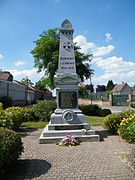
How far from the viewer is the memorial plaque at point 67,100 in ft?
25.1

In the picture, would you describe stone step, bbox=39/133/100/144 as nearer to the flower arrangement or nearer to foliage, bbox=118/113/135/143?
the flower arrangement

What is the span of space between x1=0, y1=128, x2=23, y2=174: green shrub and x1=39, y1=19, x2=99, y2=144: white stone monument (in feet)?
8.40

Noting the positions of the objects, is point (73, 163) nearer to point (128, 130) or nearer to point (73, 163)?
point (73, 163)

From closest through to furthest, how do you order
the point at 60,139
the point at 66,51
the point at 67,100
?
the point at 60,139 → the point at 67,100 → the point at 66,51

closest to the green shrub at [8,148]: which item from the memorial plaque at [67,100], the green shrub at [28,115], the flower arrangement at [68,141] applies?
the flower arrangement at [68,141]

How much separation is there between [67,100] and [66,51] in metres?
2.62

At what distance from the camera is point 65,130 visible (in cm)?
700

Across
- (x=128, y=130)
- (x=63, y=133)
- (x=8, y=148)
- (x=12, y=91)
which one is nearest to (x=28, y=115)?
(x=63, y=133)

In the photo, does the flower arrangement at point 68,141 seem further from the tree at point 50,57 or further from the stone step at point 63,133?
the tree at point 50,57

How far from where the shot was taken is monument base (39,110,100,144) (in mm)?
6489

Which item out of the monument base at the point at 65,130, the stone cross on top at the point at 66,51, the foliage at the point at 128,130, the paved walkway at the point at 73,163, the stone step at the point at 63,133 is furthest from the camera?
the stone cross on top at the point at 66,51

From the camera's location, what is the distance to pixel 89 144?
610cm

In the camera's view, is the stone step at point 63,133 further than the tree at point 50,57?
No

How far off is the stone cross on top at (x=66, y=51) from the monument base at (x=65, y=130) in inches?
88.0
